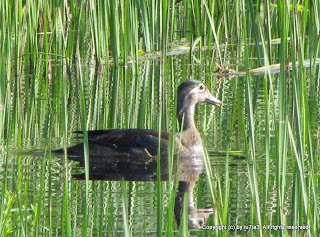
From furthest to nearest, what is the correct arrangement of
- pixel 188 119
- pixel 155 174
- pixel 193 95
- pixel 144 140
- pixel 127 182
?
pixel 188 119 → pixel 193 95 → pixel 144 140 → pixel 155 174 → pixel 127 182

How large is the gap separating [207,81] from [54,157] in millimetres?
3044

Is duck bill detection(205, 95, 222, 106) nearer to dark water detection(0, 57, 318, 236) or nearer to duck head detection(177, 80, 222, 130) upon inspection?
duck head detection(177, 80, 222, 130)

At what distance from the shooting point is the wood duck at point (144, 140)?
23.8 feet

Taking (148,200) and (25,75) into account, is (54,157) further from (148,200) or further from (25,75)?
(25,75)

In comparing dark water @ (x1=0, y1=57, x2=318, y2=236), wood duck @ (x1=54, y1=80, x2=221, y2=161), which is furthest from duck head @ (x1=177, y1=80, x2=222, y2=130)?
dark water @ (x1=0, y1=57, x2=318, y2=236)

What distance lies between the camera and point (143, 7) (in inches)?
320

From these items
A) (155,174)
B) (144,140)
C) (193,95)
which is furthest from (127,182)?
(193,95)

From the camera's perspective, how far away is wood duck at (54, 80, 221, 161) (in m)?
7.26

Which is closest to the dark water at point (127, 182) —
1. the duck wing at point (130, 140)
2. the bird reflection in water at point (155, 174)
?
the bird reflection in water at point (155, 174)

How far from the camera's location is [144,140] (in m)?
7.30

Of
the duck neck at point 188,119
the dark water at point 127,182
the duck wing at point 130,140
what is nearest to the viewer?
the dark water at point 127,182

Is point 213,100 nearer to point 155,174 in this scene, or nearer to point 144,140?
point 144,140

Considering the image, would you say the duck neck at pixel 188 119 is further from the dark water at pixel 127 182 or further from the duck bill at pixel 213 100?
the duck bill at pixel 213 100

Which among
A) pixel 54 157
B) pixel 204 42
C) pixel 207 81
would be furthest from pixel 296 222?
pixel 204 42
